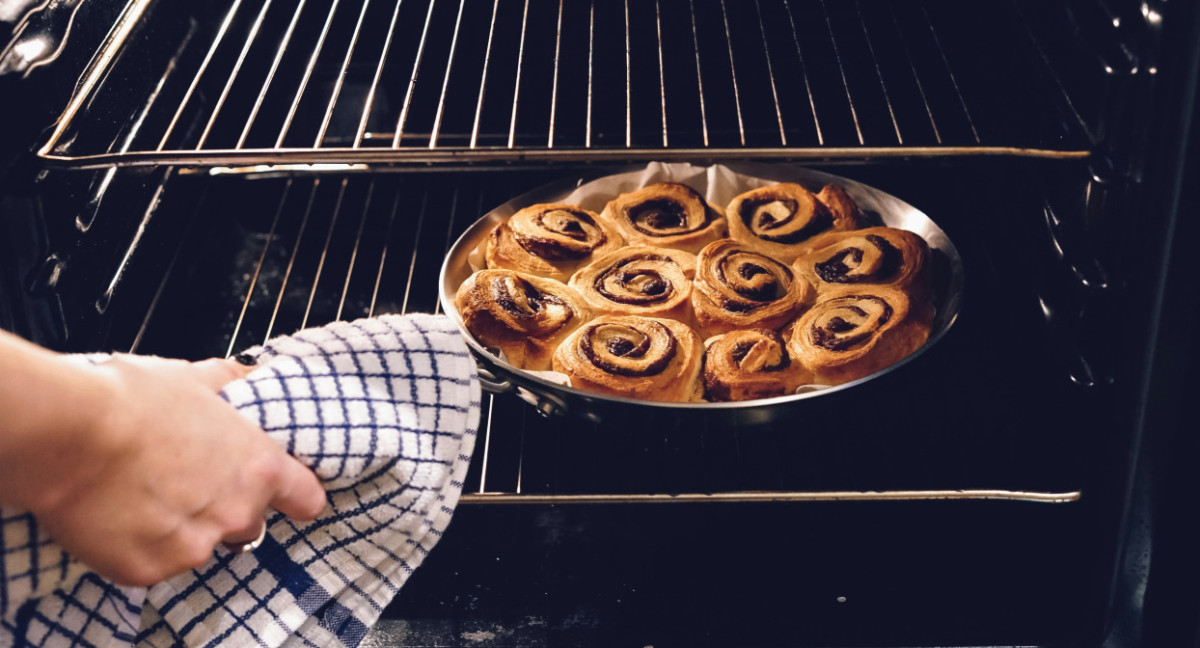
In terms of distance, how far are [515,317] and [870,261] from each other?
48cm

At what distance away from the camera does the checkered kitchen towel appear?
0.76m

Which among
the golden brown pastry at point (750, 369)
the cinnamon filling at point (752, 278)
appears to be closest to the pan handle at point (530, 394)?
Answer: the golden brown pastry at point (750, 369)

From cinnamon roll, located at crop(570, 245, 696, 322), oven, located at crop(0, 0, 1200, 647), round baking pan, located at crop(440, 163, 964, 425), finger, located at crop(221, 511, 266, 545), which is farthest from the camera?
cinnamon roll, located at crop(570, 245, 696, 322)

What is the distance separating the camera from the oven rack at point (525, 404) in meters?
1.12

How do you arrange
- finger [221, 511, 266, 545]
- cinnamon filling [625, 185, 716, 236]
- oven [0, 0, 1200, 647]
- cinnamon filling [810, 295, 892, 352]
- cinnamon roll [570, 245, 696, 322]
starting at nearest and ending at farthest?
finger [221, 511, 266, 545], oven [0, 0, 1200, 647], cinnamon filling [810, 295, 892, 352], cinnamon roll [570, 245, 696, 322], cinnamon filling [625, 185, 716, 236]

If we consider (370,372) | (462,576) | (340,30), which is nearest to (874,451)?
(462,576)

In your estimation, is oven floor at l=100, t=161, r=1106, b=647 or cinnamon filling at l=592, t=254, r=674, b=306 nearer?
oven floor at l=100, t=161, r=1106, b=647

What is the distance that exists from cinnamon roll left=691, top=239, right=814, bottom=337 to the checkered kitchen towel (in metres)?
0.43

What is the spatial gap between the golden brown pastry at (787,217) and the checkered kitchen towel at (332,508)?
22.7 inches

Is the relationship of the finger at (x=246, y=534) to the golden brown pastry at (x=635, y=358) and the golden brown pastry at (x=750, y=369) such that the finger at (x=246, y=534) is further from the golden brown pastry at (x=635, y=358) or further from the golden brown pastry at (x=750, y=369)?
the golden brown pastry at (x=750, y=369)

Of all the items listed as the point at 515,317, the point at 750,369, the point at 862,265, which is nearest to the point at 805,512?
the point at 750,369

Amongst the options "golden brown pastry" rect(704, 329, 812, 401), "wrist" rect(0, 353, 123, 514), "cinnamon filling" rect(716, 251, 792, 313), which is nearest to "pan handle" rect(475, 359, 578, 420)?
"golden brown pastry" rect(704, 329, 812, 401)

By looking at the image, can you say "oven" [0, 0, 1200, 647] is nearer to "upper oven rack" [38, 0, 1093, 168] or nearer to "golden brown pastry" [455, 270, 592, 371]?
"upper oven rack" [38, 0, 1093, 168]

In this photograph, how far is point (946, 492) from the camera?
3.31 feet
